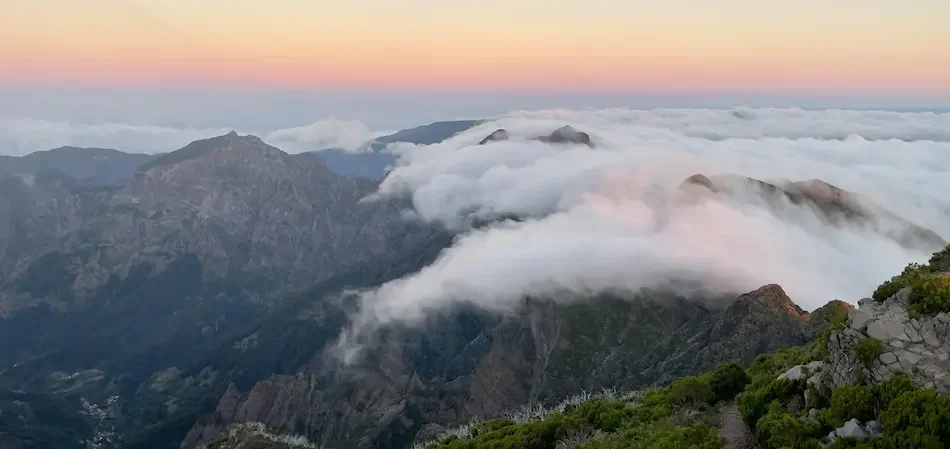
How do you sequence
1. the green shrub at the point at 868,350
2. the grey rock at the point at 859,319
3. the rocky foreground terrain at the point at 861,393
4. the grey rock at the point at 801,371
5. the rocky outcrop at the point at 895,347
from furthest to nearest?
the grey rock at the point at 801,371 → the grey rock at the point at 859,319 → the green shrub at the point at 868,350 → the rocky outcrop at the point at 895,347 → the rocky foreground terrain at the point at 861,393

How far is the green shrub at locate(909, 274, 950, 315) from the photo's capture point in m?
24.1

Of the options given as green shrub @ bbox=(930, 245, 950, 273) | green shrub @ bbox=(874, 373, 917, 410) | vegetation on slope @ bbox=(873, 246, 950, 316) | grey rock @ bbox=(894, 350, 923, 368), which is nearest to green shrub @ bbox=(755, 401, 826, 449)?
green shrub @ bbox=(874, 373, 917, 410)

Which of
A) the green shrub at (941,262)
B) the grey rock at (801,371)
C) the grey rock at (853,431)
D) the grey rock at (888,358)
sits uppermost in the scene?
the green shrub at (941,262)

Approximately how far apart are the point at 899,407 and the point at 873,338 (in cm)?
347

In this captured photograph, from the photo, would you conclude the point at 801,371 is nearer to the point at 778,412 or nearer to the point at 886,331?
the point at 778,412

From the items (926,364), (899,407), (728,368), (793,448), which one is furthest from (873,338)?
(728,368)

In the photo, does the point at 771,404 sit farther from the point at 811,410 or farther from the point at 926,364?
the point at 926,364

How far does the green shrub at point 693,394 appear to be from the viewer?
125 feet

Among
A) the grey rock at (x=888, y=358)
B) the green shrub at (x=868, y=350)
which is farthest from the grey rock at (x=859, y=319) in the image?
the grey rock at (x=888, y=358)

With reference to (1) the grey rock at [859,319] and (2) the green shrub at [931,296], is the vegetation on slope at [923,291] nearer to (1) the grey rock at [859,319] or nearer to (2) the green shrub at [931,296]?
(2) the green shrub at [931,296]

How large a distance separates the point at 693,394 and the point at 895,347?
16.6 meters

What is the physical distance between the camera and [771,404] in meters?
28.2

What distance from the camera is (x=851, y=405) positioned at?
2312cm

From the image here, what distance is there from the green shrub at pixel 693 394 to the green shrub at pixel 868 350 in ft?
49.7
